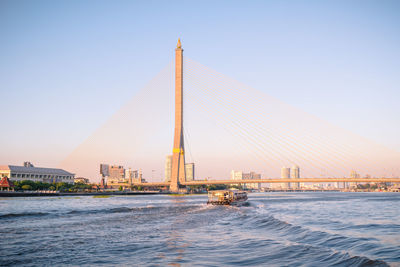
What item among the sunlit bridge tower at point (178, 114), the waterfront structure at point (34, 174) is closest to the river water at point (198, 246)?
the sunlit bridge tower at point (178, 114)

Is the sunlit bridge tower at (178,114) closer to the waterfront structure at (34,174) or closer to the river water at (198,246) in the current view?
the waterfront structure at (34,174)

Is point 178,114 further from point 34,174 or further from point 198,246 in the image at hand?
point 198,246

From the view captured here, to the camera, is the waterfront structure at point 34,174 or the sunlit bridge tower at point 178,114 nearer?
the sunlit bridge tower at point 178,114

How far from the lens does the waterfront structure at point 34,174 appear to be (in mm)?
136000

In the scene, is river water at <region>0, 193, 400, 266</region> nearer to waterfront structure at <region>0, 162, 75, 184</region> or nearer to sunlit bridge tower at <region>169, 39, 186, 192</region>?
sunlit bridge tower at <region>169, 39, 186, 192</region>

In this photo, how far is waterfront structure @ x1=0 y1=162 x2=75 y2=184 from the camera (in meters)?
136

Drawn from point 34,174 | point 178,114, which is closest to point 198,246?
point 178,114

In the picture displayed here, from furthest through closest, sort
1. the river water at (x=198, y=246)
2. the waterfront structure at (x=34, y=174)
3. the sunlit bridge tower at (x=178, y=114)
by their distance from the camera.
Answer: the waterfront structure at (x=34, y=174) < the sunlit bridge tower at (x=178, y=114) < the river water at (x=198, y=246)

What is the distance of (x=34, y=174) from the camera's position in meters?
148

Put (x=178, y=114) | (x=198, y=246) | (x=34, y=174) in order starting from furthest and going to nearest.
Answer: (x=34, y=174) → (x=178, y=114) → (x=198, y=246)

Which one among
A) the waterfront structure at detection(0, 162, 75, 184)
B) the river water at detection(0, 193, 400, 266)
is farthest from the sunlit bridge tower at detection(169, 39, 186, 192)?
the river water at detection(0, 193, 400, 266)

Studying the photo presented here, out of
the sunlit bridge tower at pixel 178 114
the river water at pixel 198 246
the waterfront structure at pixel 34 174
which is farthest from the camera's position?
the waterfront structure at pixel 34 174

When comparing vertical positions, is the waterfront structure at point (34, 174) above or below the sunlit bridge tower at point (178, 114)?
below

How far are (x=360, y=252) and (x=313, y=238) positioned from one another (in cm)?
414
